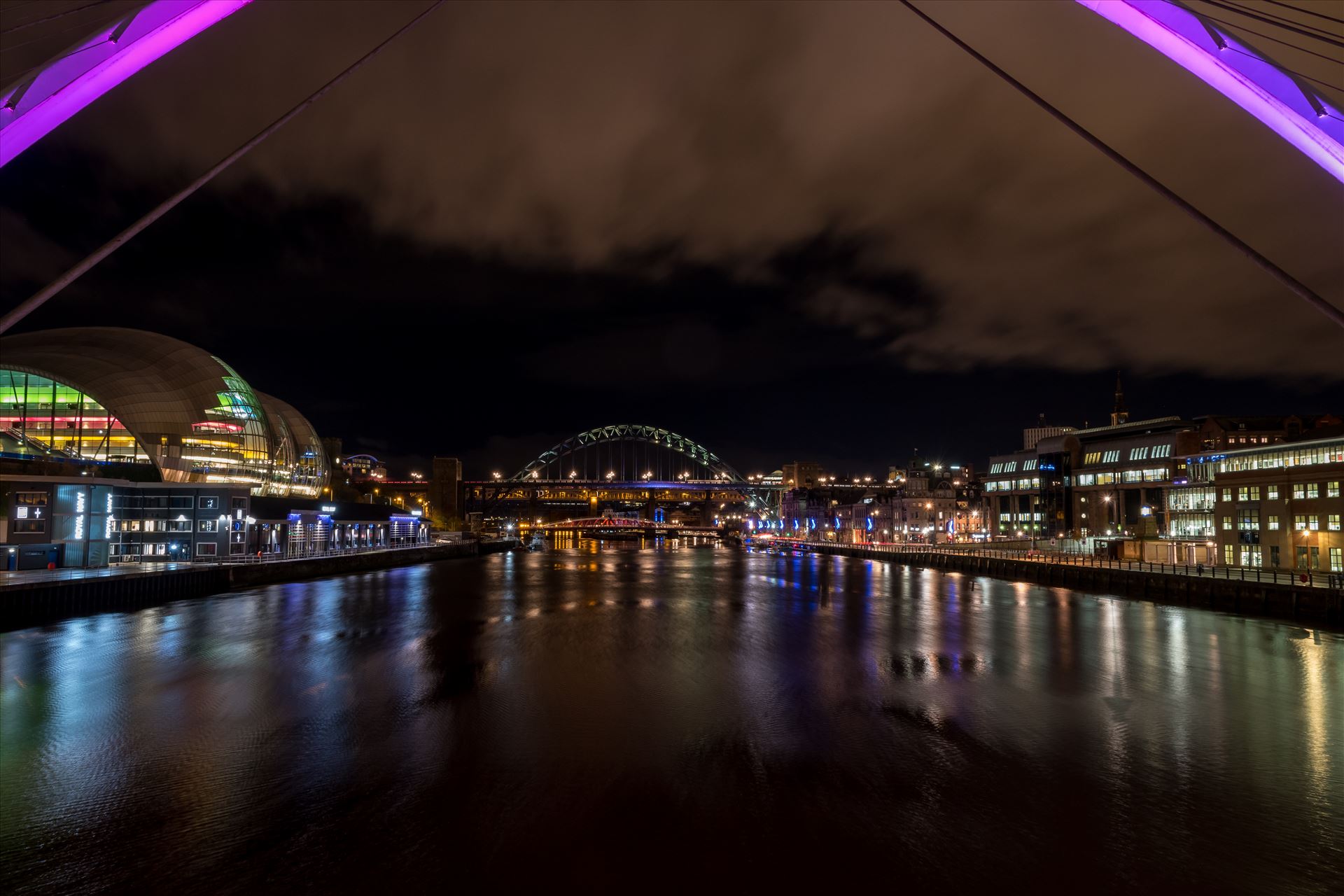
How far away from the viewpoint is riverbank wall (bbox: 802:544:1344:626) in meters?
29.1

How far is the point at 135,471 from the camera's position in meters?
→ 50.3

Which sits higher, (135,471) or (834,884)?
(135,471)

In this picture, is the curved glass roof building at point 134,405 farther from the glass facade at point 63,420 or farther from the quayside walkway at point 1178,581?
the quayside walkway at point 1178,581

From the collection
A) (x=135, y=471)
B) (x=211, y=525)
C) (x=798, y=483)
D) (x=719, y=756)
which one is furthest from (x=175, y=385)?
(x=798, y=483)

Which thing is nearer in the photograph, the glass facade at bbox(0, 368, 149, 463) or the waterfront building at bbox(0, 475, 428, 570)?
the waterfront building at bbox(0, 475, 428, 570)

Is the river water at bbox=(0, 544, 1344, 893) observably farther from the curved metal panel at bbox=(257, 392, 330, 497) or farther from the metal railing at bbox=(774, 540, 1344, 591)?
the curved metal panel at bbox=(257, 392, 330, 497)

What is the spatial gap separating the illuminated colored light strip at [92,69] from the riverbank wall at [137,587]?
25349 millimetres

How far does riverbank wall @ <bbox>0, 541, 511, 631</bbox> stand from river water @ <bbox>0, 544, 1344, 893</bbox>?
5.55 ft

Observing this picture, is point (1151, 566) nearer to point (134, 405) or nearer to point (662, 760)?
point (662, 760)

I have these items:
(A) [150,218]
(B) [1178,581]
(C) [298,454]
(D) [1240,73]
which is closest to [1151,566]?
(B) [1178,581]

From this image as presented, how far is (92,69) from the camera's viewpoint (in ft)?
21.1

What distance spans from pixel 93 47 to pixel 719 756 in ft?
40.4

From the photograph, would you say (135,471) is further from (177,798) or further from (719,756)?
(719,756)

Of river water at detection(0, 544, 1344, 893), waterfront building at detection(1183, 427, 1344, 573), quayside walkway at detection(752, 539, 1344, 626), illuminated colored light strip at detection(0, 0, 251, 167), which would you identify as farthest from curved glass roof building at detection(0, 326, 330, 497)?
waterfront building at detection(1183, 427, 1344, 573)
